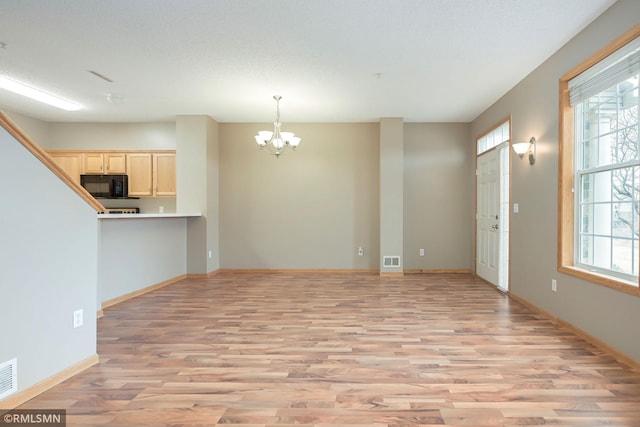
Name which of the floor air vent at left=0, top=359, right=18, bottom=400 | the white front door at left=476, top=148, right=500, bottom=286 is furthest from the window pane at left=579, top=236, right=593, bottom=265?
the floor air vent at left=0, top=359, right=18, bottom=400

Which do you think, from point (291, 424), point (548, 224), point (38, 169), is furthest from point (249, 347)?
point (548, 224)

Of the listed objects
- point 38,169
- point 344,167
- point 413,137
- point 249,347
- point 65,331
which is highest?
point 413,137

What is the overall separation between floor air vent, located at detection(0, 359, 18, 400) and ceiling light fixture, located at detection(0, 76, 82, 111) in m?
4.05

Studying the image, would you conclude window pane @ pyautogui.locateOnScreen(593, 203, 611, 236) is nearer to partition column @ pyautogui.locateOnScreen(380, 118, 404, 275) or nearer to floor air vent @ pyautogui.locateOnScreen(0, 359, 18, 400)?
partition column @ pyautogui.locateOnScreen(380, 118, 404, 275)

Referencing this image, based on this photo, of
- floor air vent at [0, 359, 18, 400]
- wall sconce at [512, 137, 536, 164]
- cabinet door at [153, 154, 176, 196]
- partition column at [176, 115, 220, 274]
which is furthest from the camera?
cabinet door at [153, 154, 176, 196]

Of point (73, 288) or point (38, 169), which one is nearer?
point (38, 169)

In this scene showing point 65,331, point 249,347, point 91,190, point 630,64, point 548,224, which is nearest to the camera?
point 65,331

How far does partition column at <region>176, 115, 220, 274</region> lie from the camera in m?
6.04

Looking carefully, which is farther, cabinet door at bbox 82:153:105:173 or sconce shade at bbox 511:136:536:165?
cabinet door at bbox 82:153:105:173

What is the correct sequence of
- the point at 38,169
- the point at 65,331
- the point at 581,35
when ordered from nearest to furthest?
the point at 38,169, the point at 65,331, the point at 581,35

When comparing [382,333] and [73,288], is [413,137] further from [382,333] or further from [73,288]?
[73,288]

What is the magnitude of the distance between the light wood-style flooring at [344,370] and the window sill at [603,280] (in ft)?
1.78

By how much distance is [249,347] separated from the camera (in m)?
2.91

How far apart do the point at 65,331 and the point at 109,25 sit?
8.49ft
